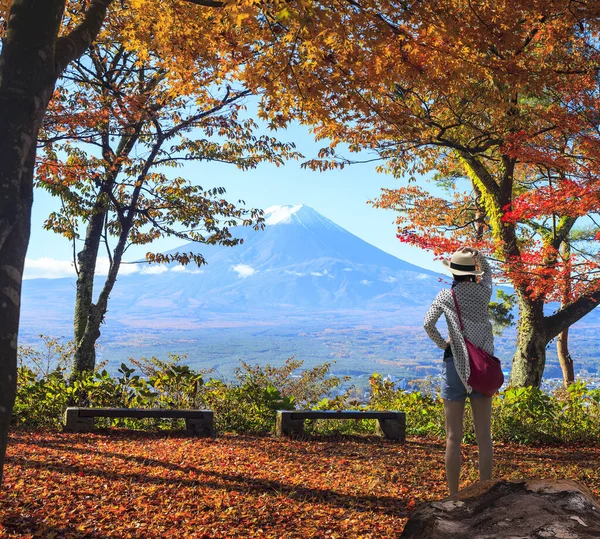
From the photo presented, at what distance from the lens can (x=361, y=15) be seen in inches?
232

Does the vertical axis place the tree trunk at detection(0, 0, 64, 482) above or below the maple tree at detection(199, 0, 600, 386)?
below

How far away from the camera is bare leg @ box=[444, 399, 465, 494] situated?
14.4 feet

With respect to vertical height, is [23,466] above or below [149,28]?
below

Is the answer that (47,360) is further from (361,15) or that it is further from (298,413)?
(361,15)

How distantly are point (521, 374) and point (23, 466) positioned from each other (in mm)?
10127

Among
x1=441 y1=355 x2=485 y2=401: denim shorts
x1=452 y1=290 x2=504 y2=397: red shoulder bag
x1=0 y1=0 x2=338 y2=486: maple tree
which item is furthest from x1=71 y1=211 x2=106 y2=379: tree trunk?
x1=452 y1=290 x2=504 y2=397: red shoulder bag

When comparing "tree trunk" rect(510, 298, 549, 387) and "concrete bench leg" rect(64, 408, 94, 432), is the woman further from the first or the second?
"tree trunk" rect(510, 298, 549, 387)

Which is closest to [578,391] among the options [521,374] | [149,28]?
[521,374]

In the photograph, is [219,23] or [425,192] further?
[425,192]

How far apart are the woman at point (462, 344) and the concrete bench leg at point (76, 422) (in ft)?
17.5

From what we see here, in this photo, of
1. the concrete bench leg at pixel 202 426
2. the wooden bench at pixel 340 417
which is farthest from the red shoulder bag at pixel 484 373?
the concrete bench leg at pixel 202 426

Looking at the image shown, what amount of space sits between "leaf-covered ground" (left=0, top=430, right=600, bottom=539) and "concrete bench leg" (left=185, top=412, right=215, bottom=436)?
9.3 inches

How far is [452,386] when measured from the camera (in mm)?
4352

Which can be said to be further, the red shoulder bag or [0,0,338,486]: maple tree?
the red shoulder bag
